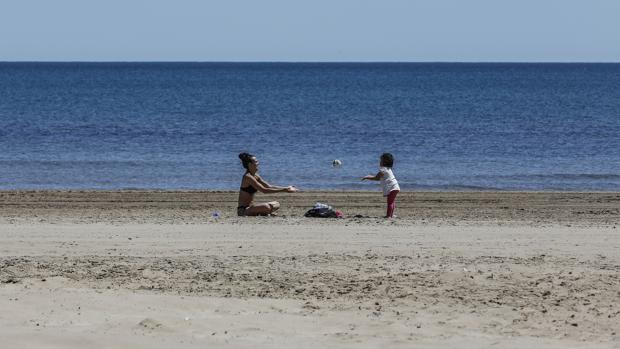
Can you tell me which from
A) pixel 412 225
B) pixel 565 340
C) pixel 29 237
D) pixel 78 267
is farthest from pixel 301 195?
pixel 565 340

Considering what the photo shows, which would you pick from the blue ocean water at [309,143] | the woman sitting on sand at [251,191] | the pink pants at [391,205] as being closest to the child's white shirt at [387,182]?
the pink pants at [391,205]

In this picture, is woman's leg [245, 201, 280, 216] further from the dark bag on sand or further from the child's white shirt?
the child's white shirt

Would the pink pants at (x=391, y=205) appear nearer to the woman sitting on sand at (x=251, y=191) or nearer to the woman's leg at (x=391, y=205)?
the woman's leg at (x=391, y=205)

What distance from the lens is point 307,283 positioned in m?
10.1

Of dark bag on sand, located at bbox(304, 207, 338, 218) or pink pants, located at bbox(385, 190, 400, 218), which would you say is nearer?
dark bag on sand, located at bbox(304, 207, 338, 218)

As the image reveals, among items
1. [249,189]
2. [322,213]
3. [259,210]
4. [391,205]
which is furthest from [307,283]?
[391,205]

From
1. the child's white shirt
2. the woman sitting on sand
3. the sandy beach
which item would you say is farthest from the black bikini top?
the child's white shirt

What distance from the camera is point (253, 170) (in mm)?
15922

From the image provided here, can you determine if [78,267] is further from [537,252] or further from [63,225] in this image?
[537,252]

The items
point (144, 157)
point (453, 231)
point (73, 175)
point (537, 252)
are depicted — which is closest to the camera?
point (537, 252)

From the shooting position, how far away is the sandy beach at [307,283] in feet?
27.6

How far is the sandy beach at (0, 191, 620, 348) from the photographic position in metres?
8.40

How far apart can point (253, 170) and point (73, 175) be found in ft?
37.9

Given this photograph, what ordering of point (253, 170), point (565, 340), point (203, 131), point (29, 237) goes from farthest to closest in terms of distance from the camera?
point (203, 131), point (253, 170), point (29, 237), point (565, 340)
